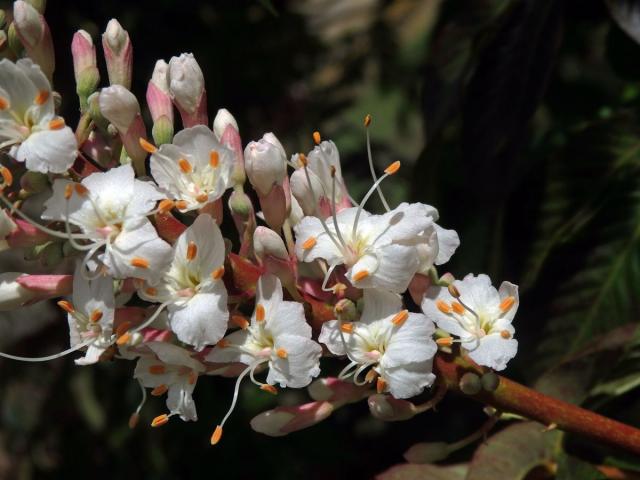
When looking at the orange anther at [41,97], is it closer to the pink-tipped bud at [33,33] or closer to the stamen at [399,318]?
the pink-tipped bud at [33,33]

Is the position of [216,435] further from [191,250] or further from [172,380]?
[191,250]

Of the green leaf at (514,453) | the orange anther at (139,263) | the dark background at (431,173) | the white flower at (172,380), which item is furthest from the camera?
the dark background at (431,173)

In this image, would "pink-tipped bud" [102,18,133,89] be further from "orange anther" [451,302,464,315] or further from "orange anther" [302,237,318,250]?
"orange anther" [451,302,464,315]

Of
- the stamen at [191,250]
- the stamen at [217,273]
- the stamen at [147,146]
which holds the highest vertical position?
the stamen at [147,146]

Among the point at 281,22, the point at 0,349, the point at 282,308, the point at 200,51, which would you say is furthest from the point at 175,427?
the point at 282,308

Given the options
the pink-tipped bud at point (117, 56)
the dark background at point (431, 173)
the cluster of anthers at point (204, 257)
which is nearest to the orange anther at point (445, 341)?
the cluster of anthers at point (204, 257)
